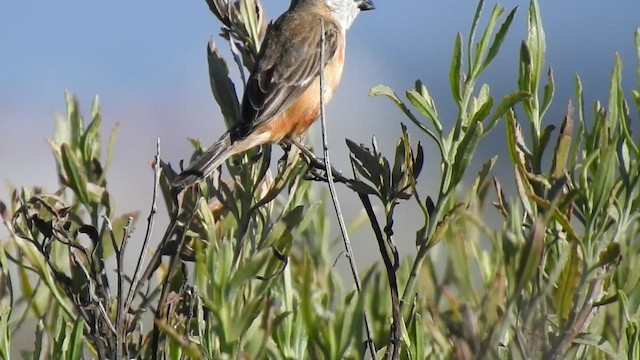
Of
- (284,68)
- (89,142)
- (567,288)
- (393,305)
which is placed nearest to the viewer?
(567,288)

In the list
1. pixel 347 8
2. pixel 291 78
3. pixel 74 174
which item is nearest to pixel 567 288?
pixel 74 174

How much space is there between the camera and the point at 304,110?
13.3 feet

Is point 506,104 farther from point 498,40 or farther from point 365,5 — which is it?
point 365,5

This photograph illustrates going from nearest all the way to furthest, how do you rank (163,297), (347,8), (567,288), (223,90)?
(567,288) < (163,297) < (223,90) < (347,8)

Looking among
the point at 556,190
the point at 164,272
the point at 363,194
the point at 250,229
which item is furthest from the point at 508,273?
the point at 164,272

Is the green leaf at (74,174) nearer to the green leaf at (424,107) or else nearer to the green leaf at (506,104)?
the green leaf at (424,107)

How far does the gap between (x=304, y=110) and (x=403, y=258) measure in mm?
2574

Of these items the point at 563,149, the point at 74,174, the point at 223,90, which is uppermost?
the point at 223,90

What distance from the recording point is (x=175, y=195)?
1.60m

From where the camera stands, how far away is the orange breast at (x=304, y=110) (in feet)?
12.6

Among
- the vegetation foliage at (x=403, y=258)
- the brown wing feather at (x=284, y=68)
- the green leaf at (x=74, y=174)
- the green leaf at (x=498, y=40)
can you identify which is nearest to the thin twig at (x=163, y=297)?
the vegetation foliage at (x=403, y=258)

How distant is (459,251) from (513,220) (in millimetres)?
122

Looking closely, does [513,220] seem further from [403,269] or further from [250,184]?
[250,184]

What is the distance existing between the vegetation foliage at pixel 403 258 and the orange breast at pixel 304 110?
196 cm
